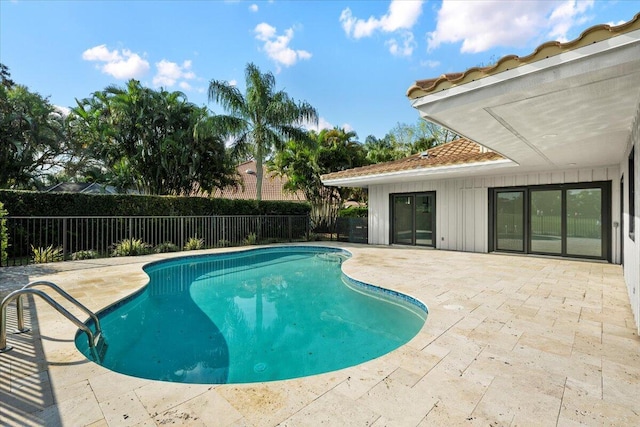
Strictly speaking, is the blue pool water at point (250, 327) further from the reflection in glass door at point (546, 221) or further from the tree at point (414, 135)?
the tree at point (414, 135)

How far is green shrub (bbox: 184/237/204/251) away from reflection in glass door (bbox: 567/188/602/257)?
1244 cm

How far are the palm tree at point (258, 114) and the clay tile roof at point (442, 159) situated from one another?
304cm

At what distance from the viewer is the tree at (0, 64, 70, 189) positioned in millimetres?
15367

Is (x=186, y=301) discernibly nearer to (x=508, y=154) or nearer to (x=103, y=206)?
(x=103, y=206)

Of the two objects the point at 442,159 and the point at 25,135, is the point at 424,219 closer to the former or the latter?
the point at 442,159

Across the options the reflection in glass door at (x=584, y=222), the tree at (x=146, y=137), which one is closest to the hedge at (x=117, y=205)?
the tree at (x=146, y=137)

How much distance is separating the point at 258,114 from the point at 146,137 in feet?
19.0

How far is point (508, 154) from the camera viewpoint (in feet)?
21.6

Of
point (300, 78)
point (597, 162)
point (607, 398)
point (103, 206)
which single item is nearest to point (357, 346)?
point (607, 398)

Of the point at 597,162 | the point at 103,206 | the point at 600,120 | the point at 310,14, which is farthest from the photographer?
the point at 103,206

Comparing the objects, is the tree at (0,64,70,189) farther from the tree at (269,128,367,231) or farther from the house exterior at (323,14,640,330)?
the house exterior at (323,14,640,330)

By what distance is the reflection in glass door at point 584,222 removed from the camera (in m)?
8.65

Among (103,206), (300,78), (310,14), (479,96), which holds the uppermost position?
(300,78)

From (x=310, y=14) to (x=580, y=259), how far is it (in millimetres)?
10864
